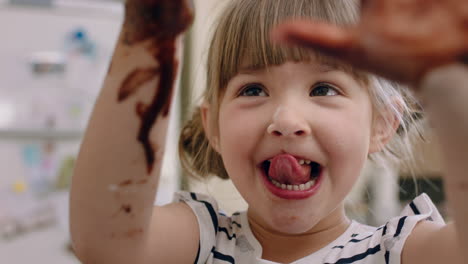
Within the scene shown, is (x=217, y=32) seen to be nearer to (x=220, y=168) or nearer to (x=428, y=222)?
(x=220, y=168)

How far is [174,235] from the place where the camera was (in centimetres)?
74

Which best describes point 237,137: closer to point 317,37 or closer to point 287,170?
point 287,170

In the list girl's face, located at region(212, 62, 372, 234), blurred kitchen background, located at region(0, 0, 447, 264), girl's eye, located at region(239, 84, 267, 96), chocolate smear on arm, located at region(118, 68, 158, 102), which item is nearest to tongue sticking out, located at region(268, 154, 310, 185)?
girl's face, located at region(212, 62, 372, 234)

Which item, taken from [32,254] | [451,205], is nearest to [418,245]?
[451,205]

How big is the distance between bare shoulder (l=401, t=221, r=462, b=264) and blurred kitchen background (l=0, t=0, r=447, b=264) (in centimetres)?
120

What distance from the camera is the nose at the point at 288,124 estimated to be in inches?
27.8

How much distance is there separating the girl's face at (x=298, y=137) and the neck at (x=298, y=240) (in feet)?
0.23

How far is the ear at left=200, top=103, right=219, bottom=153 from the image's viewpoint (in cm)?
91

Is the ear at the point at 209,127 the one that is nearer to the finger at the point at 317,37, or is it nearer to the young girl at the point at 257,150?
the young girl at the point at 257,150

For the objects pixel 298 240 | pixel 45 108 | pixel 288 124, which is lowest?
pixel 45 108

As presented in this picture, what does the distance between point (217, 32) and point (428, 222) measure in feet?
1.51

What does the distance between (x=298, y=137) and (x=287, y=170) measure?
0.05 meters

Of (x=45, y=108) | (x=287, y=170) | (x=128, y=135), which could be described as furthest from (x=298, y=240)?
(x=45, y=108)

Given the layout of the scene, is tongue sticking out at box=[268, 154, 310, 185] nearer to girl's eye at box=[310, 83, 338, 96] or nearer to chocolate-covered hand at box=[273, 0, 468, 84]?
girl's eye at box=[310, 83, 338, 96]
